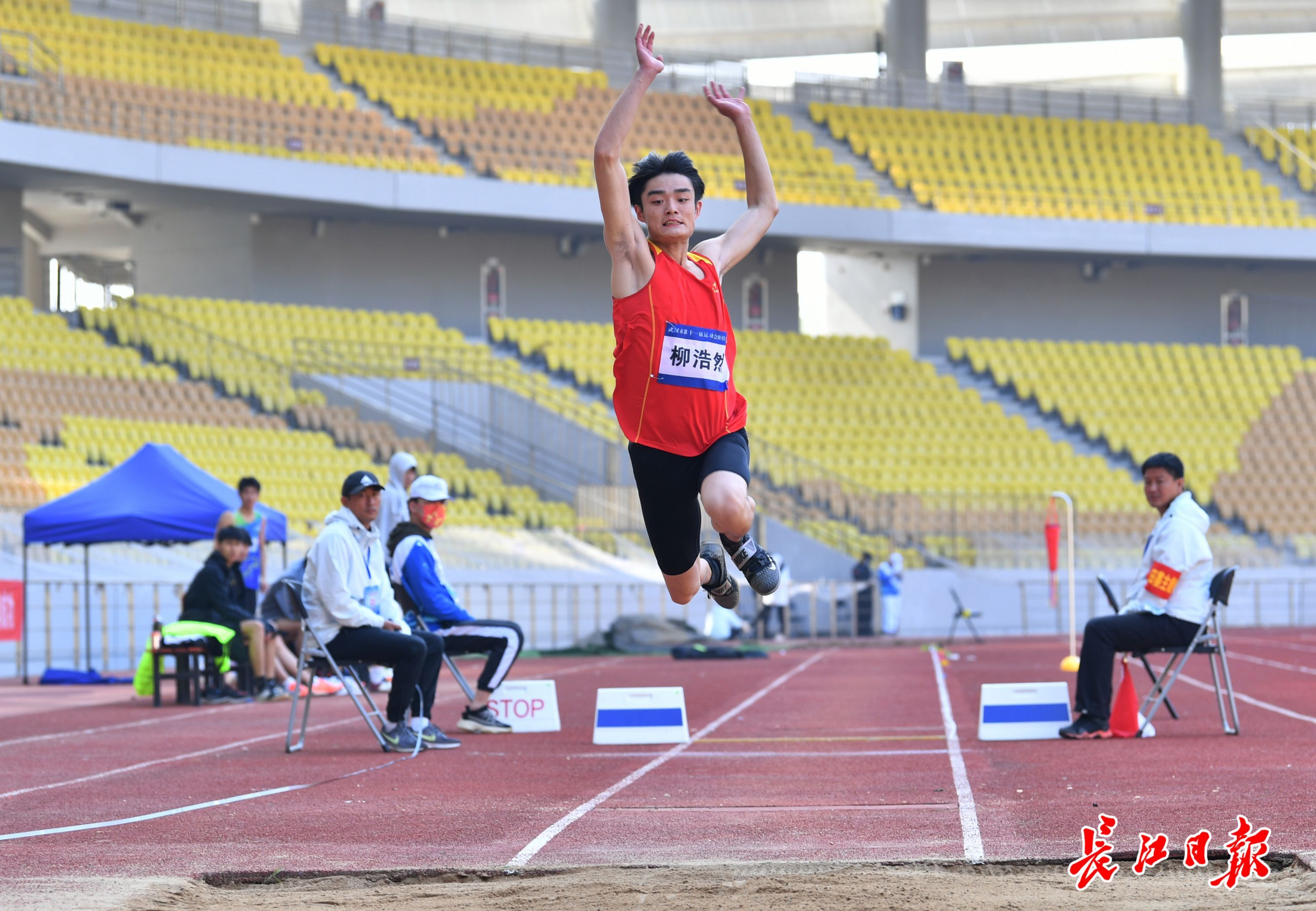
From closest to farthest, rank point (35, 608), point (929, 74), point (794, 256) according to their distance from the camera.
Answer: point (35, 608) < point (794, 256) < point (929, 74)

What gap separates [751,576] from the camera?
220 inches

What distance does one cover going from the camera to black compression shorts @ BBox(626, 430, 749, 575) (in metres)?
5.48

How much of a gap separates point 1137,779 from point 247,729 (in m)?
6.23

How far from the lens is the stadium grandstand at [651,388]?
669 centimetres

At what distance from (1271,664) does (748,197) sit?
12911mm

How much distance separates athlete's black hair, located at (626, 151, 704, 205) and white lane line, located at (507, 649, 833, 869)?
228 cm

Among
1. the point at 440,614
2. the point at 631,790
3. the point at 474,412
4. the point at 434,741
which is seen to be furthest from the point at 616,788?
the point at 474,412

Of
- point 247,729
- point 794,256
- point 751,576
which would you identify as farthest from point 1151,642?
point 794,256

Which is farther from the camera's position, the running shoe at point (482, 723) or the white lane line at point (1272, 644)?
the white lane line at point (1272, 644)

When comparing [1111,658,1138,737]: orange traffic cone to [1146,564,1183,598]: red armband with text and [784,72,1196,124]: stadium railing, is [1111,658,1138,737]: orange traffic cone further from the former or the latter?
[784,72,1196,124]: stadium railing

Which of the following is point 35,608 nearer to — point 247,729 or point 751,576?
point 247,729

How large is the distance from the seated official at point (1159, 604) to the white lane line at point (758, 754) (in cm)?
102

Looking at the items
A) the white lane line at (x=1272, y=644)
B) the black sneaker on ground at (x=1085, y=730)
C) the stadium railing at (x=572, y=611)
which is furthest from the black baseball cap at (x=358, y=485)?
the white lane line at (x=1272, y=644)

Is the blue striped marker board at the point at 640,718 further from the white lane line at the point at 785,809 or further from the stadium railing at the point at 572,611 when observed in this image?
the stadium railing at the point at 572,611
